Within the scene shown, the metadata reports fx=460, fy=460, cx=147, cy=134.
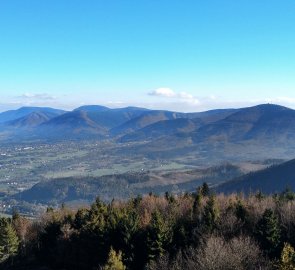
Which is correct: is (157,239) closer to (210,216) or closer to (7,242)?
(210,216)

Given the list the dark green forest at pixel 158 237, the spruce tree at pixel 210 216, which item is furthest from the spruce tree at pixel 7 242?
the spruce tree at pixel 210 216

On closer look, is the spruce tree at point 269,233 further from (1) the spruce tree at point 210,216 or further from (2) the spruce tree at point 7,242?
(2) the spruce tree at point 7,242

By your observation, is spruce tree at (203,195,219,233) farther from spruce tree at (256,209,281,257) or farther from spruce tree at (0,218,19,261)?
spruce tree at (0,218,19,261)

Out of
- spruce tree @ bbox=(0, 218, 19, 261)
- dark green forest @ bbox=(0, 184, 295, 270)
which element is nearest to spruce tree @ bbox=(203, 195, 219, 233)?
dark green forest @ bbox=(0, 184, 295, 270)

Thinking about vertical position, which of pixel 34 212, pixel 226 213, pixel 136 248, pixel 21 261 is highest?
pixel 226 213

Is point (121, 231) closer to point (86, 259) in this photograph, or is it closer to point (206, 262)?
point (86, 259)

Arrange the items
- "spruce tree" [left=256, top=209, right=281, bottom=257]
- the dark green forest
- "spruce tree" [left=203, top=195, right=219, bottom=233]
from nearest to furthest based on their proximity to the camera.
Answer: the dark green forest → "spruce tree" [left=256, top=209, right=281, bottom=257] → "spruce tree" [left=203, top=195, right=219, bottom=233]

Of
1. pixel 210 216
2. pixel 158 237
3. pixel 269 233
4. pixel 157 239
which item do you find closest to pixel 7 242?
pixel 157 239

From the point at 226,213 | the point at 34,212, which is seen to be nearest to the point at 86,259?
the point at 226,213
